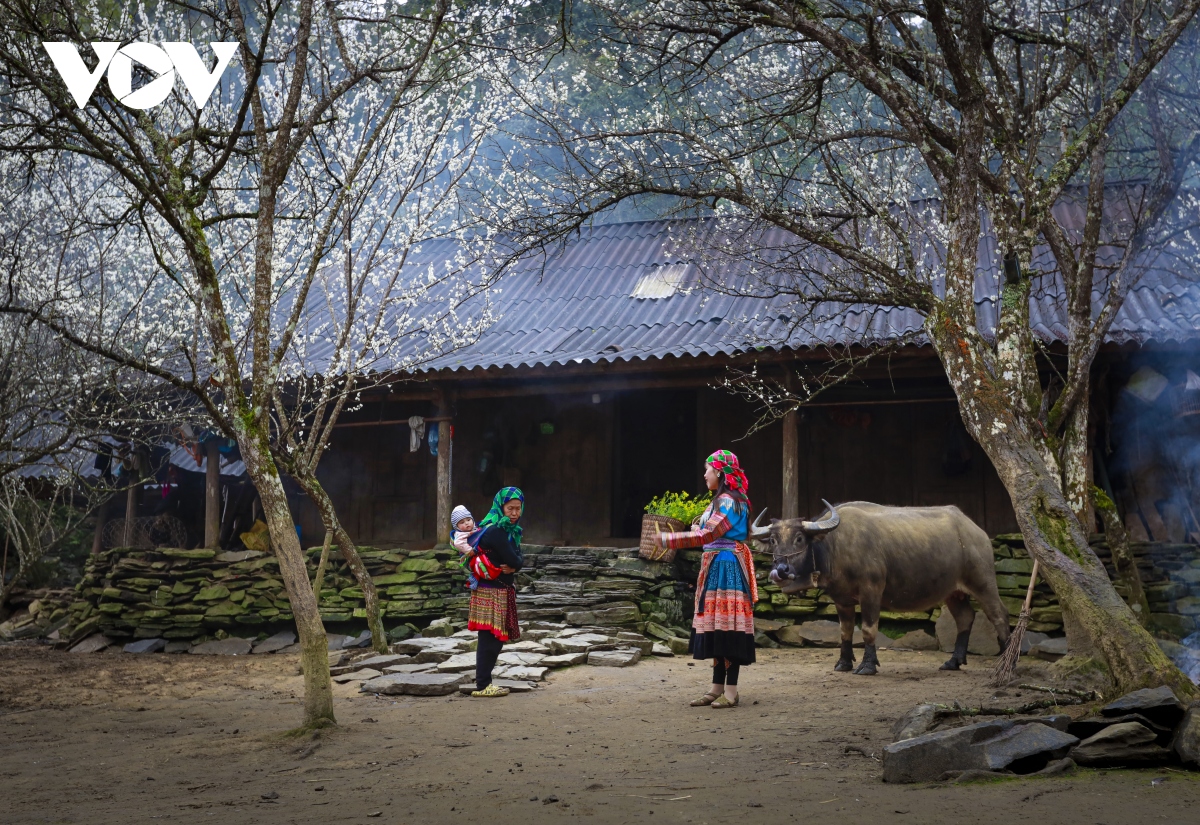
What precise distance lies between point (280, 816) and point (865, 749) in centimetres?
307

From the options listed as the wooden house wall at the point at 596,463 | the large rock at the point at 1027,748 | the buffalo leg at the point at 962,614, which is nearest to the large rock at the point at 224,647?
the wooden house wall at the point at 596,463

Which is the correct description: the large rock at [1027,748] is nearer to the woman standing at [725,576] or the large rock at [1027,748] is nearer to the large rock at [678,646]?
the woman standing at [725,576]

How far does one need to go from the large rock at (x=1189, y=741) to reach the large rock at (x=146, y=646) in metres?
12.4

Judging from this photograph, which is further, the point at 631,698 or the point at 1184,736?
the point at 631,698

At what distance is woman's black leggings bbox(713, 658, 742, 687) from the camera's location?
287 inches

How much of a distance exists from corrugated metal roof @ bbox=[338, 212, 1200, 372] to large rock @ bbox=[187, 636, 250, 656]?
178 inches

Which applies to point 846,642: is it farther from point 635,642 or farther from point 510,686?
point 510,686

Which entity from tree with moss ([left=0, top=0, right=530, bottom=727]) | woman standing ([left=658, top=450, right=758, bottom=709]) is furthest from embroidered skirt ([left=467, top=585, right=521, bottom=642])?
woman standing ([left=658, top=450, right=758, bottom=709])

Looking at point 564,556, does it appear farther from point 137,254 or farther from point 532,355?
point 137,254

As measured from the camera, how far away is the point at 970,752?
4.71 metres

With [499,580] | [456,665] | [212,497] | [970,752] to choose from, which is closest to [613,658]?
[456,665]

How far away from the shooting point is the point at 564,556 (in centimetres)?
1224

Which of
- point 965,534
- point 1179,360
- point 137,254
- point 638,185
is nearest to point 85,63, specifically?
point 638,185

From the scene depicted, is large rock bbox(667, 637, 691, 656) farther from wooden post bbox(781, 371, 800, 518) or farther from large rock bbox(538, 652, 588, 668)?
wooden post bbox(781, 371, 800, 518)
